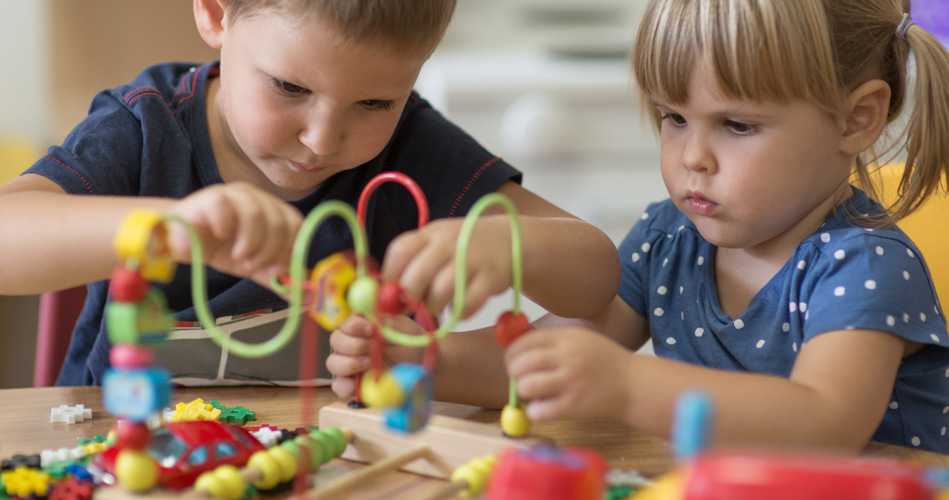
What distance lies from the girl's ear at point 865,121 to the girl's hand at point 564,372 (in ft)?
1.35

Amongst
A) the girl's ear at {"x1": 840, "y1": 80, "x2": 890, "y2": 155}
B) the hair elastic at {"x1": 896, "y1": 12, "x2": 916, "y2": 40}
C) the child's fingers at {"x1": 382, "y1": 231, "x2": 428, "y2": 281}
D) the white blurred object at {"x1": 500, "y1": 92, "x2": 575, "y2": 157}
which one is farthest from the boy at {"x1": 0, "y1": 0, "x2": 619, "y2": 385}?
the white blurred object at {"x1": 500, "y1": 92, "x2": 575, "y2": 157}

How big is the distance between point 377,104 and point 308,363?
1.23ft

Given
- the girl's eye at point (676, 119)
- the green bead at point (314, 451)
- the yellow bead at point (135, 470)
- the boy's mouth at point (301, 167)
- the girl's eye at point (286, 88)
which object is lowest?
the green bead at point (314, 451)

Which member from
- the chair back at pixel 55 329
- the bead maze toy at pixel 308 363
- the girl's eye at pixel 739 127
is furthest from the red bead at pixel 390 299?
the chair back at pixel 55 329

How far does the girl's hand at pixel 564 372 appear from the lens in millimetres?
553

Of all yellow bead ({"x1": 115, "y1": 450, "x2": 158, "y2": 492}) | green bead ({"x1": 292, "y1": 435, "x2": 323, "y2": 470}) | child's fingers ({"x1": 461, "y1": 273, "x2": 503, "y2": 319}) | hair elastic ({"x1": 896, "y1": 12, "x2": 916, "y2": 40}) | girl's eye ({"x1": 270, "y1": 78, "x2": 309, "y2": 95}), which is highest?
hair elastic ({"x1": 896, "y1": 12, "x2": 916, "y2": 40})

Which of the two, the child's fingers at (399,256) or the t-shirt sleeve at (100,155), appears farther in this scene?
the t-shirt sleeve at (100,155)

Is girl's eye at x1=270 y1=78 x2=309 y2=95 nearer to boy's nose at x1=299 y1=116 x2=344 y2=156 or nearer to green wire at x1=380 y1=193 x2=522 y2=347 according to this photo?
boy's nose at x1=299 y1=116 x2=344 y2=156

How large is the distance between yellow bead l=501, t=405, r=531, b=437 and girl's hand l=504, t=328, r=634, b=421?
0.03 meters

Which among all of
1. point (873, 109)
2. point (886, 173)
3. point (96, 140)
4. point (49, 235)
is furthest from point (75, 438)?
point (886, 173)

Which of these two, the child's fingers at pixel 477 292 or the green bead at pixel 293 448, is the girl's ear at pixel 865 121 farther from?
the green bead at pixel 293 448

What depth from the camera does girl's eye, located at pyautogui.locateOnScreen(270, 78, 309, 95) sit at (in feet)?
2.64

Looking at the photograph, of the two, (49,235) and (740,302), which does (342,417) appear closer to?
(49,235)

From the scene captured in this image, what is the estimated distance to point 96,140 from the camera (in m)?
0.89
